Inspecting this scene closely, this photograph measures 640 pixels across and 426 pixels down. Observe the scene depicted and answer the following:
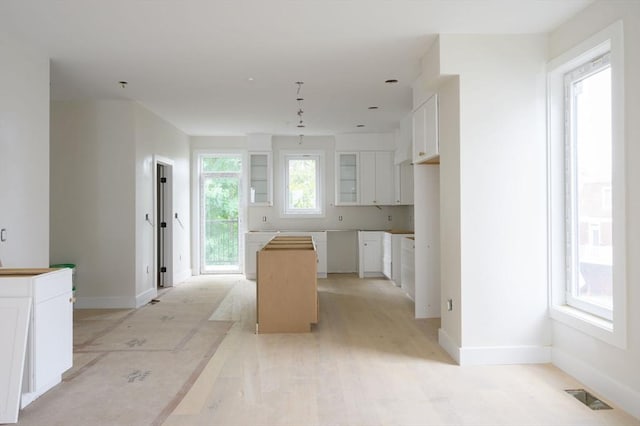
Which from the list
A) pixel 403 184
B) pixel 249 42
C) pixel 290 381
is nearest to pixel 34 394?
pixel 290 381

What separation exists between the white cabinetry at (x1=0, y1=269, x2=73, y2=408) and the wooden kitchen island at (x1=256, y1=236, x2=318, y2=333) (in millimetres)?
1952

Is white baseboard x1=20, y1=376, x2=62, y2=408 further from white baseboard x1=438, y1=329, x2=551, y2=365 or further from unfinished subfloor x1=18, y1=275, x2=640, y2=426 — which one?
white baseboard x1=438, y1=329, x2=551, y2=365

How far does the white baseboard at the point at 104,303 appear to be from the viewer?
20.1 ft

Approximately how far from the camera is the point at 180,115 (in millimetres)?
7164

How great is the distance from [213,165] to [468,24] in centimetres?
644

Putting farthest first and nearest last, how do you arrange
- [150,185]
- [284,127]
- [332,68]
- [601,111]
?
[284,127], [150,185], [332,68], [601,111]

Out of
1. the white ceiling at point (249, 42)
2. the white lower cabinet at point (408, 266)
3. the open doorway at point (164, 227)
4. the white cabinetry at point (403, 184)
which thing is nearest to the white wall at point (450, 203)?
the white ceiling at point (249, 42)

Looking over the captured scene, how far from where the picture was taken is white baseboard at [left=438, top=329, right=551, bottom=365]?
3850 mm

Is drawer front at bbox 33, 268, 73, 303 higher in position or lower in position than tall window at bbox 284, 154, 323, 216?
lower

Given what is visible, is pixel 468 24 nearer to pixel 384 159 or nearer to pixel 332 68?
pixel 332 68

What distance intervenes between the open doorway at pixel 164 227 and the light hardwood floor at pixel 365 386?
3.27 m

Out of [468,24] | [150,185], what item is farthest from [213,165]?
[468,24]

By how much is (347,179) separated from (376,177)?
545mm

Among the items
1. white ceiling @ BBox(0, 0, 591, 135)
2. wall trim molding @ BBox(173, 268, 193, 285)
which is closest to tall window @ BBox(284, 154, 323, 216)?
wall trim molding @ BBox(173, 268, 193, 285)
